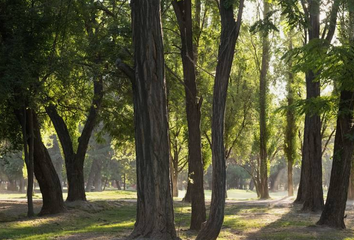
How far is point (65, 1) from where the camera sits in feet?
63.7

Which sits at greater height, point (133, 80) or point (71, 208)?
point (133, 80)

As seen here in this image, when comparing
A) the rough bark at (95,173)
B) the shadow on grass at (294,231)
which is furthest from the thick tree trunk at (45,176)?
the rough bark at (95,173)

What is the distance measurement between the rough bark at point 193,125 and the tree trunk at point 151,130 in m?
3.05

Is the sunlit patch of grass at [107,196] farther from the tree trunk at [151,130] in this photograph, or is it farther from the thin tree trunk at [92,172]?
the tree trunk at [151,130]

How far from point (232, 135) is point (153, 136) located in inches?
975

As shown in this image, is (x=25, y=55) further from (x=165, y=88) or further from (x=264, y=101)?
(x=264, y=101)

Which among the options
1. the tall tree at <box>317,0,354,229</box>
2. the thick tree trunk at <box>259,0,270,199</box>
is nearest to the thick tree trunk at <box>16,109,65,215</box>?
the tall tree at <box>317,0,354,229</box>

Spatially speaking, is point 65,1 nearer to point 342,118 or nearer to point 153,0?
point 153,0

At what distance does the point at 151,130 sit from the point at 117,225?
7.98 meters

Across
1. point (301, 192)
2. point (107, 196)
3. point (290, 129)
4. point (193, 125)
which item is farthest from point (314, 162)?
point (107, 196)

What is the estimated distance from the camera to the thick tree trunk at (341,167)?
16203mm

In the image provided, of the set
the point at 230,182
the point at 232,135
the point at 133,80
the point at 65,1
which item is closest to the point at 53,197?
the point at 65,1

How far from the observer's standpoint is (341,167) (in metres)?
16.3

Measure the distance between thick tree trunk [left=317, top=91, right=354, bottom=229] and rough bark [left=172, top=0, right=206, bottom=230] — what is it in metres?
4.50
